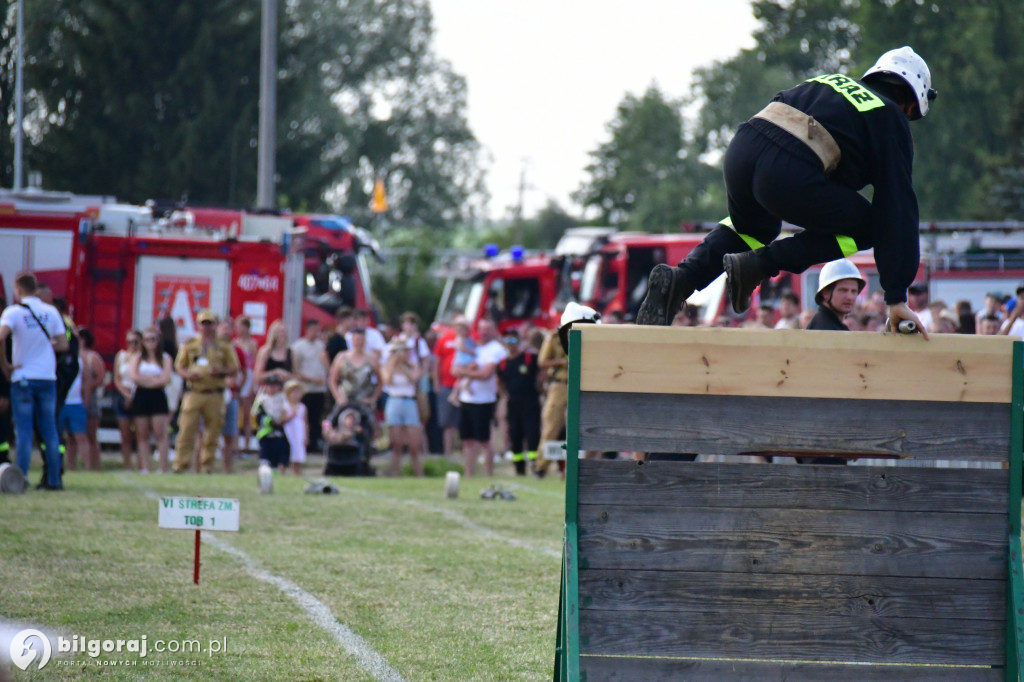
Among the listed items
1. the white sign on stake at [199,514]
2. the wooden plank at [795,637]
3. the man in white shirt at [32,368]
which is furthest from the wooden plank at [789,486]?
the man in white shirt at [32,368]

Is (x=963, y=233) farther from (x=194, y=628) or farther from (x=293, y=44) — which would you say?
(x=293, y=44)

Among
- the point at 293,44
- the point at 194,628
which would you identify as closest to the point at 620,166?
the point at 293,44

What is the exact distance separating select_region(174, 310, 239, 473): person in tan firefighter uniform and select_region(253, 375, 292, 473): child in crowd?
19.2 inches

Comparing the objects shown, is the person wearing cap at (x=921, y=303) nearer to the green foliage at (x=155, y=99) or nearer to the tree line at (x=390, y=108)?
the green foliage at (x=155, y=99)

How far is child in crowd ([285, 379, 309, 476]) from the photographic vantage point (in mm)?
17047

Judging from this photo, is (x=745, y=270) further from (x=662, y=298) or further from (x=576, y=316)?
(x=576, y=316)

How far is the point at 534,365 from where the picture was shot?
1814 cm

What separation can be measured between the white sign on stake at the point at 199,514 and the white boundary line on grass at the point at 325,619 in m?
0.48

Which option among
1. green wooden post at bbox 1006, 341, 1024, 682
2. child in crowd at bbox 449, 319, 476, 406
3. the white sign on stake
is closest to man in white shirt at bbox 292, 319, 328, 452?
child in crowd at bbox 449, 319, 476, 406

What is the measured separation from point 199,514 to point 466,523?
12.6 feet

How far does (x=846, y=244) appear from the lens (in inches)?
204

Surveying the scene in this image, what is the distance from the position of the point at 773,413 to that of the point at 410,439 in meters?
13.2

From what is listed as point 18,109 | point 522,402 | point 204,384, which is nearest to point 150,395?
point 204,384

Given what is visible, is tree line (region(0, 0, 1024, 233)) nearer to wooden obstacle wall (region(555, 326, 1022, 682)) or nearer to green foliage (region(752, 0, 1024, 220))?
green foliage (region(752, 0, 1024, 220))
